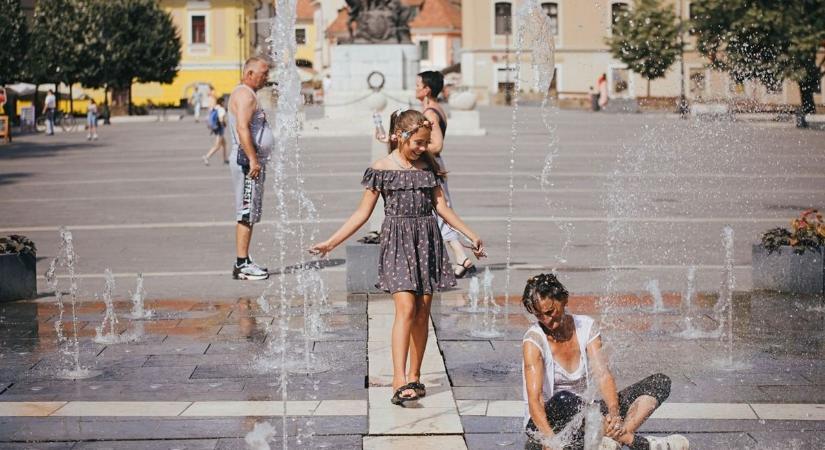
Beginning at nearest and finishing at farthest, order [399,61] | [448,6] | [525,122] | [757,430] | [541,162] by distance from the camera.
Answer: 1. [757,430]
2. [541,162]
3. [399,61]
4. [525,122]
5. [448,6]

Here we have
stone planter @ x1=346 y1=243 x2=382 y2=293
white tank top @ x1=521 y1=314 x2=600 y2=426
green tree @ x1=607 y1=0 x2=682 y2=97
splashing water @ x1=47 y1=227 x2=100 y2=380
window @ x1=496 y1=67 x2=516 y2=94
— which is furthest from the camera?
window @ x1=496 y1=67 x2=516 y2=94

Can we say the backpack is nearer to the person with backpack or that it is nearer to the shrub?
the person with backpack

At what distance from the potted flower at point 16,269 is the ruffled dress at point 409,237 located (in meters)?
4.14

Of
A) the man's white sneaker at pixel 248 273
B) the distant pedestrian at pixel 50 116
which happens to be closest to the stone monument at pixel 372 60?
the distant pedestrian at pixel 50 116

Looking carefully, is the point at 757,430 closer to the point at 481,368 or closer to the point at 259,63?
the point at 481,368

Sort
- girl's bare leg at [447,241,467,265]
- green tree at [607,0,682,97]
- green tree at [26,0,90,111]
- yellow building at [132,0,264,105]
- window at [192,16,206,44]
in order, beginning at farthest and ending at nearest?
window at [192,16,206,44] → yellow building at [132,0,264,105] → green tree at [607,0,682,97] → green tree at [26,0,90,111] → girl's bare leg at [447,241,467,265]

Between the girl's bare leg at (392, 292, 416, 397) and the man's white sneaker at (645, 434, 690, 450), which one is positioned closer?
the man's white sneaker at (645, 434, 690, 450)

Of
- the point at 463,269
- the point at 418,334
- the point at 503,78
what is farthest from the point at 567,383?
the point at 503,78

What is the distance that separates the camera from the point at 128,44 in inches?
2559

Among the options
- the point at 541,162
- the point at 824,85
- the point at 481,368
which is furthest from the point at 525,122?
the point at 481,368

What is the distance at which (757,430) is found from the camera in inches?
244

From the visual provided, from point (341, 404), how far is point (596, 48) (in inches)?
3196

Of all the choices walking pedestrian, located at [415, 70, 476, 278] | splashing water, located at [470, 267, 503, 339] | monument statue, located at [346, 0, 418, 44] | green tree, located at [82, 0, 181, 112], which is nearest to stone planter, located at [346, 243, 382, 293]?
walking pedestrian, located at [415, 70, 476, 278]

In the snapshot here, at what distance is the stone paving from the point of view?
20.7 feet
